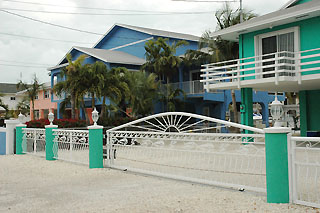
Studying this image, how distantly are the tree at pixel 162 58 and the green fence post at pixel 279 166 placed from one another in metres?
19.0

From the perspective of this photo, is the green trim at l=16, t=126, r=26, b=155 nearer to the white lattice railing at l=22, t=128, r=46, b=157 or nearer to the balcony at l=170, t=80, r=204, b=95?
the white lattice railing at l=22, t=128, r=46, b=157

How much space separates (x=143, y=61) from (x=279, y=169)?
920 inches

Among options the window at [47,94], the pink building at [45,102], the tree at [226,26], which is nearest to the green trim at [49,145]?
the tree at [226,26]

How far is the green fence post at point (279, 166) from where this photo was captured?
6133 mm

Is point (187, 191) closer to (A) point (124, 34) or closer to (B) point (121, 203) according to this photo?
(B) point (121, 203)

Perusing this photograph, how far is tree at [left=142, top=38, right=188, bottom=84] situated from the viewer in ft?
82.9

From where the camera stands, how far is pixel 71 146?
12086mm

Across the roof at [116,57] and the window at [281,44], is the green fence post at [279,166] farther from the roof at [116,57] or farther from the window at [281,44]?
the roof at [116,57]

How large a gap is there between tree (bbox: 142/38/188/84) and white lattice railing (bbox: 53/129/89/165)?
43.5ft

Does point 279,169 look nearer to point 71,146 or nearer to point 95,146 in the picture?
point 95,146

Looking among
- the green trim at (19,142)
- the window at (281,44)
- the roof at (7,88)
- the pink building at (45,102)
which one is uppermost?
the roof at (7,88)

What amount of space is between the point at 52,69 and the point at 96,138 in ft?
76.8

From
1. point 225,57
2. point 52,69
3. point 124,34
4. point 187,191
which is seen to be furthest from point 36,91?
point 187,191

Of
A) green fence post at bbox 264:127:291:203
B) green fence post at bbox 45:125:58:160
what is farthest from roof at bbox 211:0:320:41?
green fence post at bbox 264:127:291:203
